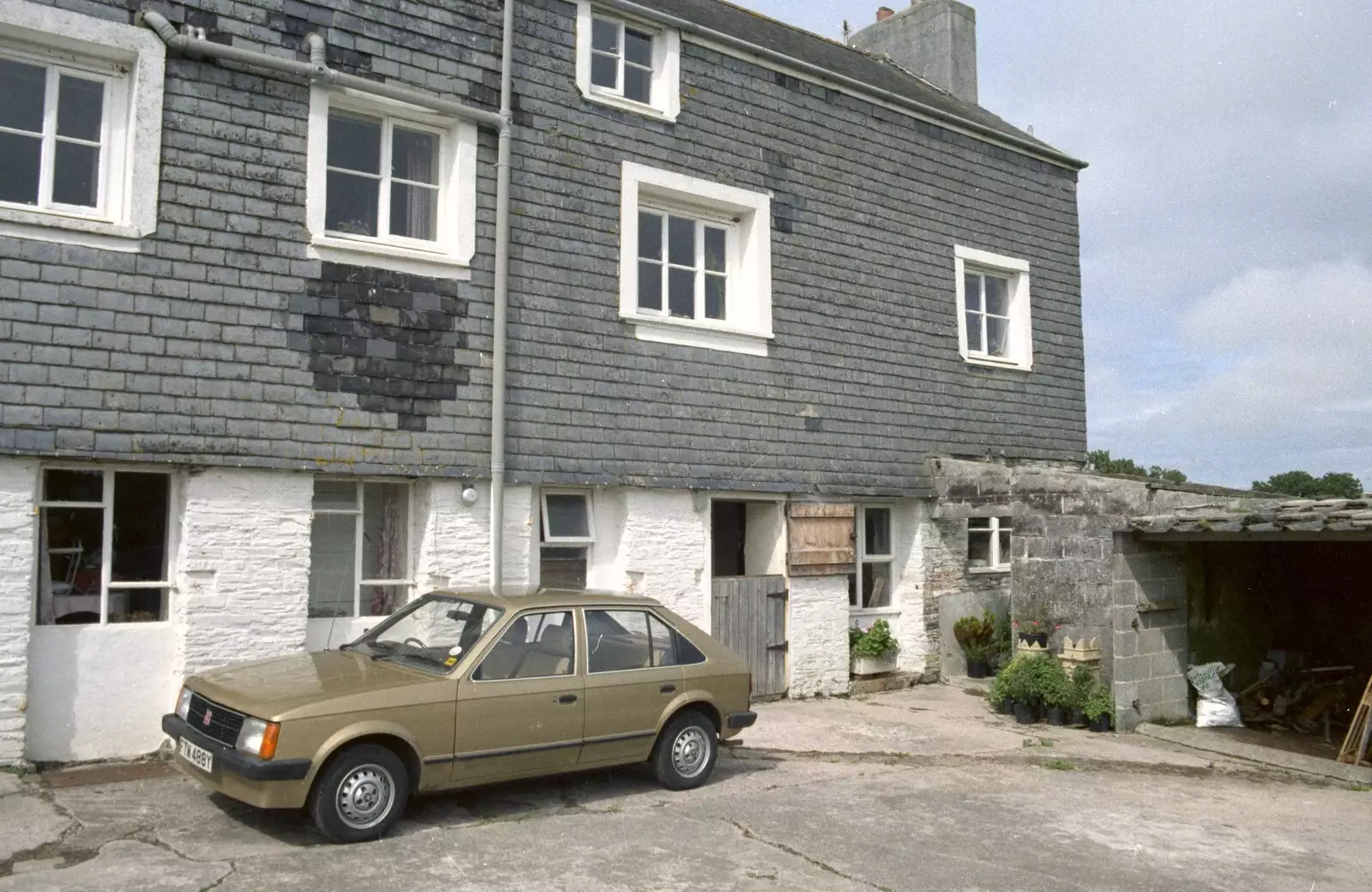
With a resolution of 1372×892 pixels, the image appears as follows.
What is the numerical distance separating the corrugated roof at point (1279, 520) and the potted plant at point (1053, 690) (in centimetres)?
175

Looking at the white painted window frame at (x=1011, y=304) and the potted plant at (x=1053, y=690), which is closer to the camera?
the potted plant at (x=1053, y=690)

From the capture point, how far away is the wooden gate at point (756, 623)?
1177cm

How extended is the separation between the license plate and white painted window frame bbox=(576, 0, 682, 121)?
23.8ft

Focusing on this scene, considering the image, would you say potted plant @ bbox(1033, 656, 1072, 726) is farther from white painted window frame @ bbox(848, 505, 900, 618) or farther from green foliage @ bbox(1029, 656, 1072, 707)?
white painted window frame @ bbox(848, 505, 900, 618)

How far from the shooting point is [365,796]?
6449 mm

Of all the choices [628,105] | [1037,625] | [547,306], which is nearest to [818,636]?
[1037,625]

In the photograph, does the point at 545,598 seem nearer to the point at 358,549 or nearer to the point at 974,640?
the point at 358,549

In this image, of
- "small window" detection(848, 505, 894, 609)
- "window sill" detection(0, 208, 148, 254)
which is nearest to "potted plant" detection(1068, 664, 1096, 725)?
"small window" detection(848, 505, 894, 609)

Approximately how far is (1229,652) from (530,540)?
27.8 feet

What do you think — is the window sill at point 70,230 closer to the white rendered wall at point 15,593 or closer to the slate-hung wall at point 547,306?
the slate-hung wall at point 547,306

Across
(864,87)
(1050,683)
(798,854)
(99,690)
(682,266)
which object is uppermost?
(864,87)

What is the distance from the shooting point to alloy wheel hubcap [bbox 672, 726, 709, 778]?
8.00 metres

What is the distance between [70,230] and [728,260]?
21.9 feet

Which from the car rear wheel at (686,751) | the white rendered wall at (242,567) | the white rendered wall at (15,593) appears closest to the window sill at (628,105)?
the white rendered wall at (242,567)
